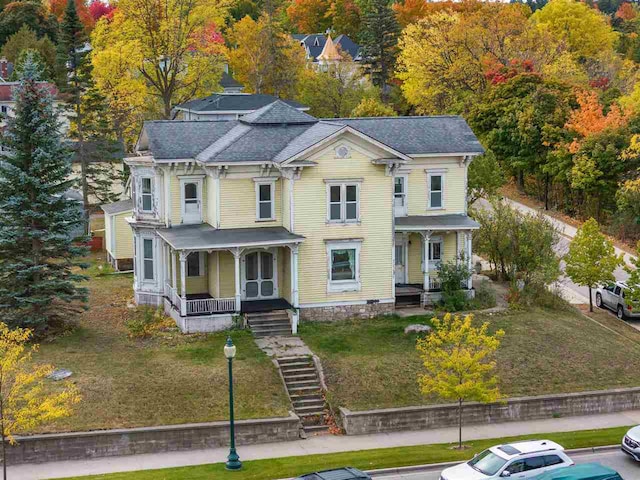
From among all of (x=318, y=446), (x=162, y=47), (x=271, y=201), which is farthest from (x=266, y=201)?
(x=162, y=47)

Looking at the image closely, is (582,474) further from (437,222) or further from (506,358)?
(437,222)

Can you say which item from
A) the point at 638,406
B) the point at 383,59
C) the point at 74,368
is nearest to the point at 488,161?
the point at 638,406

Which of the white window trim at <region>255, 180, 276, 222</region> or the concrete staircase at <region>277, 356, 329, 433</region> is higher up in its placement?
the white window trim at <region>255, 180, 276, 222</region>

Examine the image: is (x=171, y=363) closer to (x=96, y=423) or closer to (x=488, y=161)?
(x=96, y=423)

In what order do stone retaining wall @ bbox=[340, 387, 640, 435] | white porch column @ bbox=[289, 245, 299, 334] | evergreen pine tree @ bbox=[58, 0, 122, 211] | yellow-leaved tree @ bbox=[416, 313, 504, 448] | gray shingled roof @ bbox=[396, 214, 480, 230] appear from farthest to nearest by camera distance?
evergreen pine tree @ bbox=[58, 0, 122, 211] < gray shingled roof @ bbox=[396, 214, 480, 230] < white porch column @ bbox=[289, 245, 299, 334] < stone retaining wall @ bbox=[340, 387, 640, 435] < yellow-leaved tree @ bbox=[416, 313, 504, 448]

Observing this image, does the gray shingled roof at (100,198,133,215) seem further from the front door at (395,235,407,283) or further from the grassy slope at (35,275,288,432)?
the front door at (395,235,407,283)

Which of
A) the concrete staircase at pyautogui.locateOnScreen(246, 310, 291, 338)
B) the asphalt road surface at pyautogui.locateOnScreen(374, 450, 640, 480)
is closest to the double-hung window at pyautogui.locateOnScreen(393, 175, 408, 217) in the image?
the concrete staircase at pyautogui.locateOnScreen(246, 310, 291, 338)
